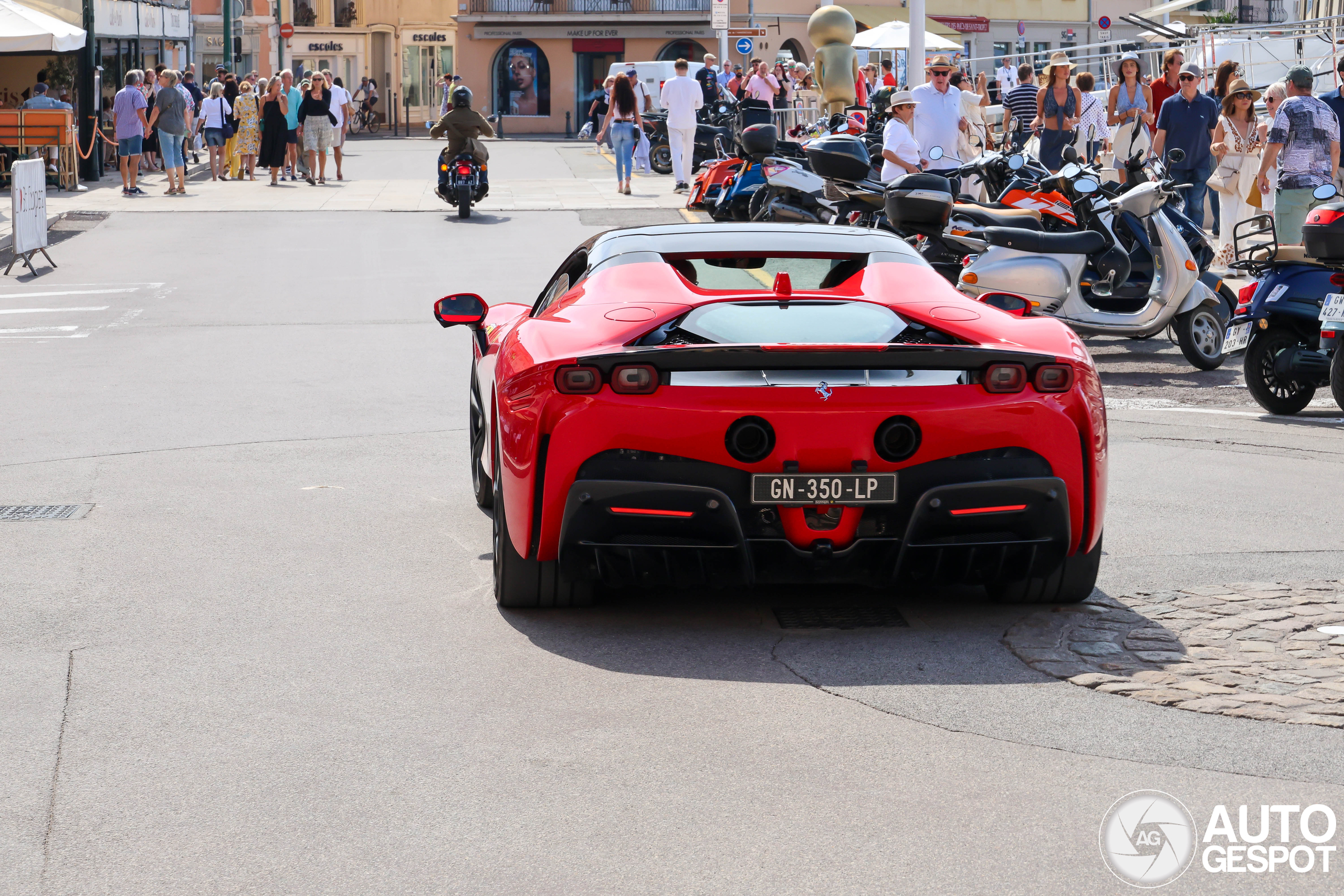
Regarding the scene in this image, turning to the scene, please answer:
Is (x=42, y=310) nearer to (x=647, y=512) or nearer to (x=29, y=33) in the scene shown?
(x=647, y=512)

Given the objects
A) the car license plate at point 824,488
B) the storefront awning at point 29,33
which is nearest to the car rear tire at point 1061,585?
the car license plate at point 824,488

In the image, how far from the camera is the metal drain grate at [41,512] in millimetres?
7742

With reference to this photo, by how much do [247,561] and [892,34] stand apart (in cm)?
3988

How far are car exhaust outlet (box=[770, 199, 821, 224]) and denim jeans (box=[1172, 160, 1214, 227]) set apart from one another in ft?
12.8

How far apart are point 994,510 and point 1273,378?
18.9ft

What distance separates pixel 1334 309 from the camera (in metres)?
10.1

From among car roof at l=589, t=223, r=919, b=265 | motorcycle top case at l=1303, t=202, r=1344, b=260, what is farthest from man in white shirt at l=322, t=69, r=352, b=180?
car roof at l=589, t=223, r=919, b=265

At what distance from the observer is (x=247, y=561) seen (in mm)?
6895

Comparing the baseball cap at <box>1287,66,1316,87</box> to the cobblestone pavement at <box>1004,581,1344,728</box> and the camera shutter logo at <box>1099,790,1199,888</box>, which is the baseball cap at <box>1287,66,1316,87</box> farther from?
the camera shutter logo at <box>1099,790,1199,888</box>

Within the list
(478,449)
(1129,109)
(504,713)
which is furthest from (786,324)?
(1129,109)

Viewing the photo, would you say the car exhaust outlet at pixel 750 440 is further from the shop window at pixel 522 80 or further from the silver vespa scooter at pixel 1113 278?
the shop window at pixel 522 80

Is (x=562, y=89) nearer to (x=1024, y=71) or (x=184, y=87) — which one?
(x=184, y=87)

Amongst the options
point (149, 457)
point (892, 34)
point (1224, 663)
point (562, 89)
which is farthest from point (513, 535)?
point (562, 89)

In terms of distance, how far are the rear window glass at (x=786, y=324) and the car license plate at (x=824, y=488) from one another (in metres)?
0.40
